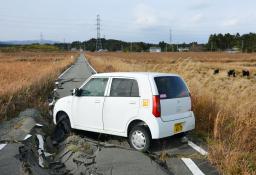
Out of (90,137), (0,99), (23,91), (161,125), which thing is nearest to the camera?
(161,125)

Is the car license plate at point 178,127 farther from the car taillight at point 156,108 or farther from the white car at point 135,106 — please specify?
the car taillight at point 156,108

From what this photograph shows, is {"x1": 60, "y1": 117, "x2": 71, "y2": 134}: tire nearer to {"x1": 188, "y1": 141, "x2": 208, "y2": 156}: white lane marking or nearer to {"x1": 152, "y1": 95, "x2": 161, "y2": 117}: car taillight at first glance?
{"x1": 152, "y1": 95, "x2": 161, "y2": 117}: car taillight

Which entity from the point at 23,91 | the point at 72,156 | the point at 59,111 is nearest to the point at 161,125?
the point at 72,156

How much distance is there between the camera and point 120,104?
321 inches

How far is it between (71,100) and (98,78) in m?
0.96

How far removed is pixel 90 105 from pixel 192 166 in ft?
9.67

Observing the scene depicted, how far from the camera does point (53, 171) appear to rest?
6477 mm

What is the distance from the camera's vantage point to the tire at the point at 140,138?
303 inches

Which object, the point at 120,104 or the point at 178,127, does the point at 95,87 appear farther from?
the point at 178,127

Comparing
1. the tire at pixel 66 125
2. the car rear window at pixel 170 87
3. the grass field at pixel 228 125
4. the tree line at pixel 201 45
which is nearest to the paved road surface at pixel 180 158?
the grass field at pixel 228 125

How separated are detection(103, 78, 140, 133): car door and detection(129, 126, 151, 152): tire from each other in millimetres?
267

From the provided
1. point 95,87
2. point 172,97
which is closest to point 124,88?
point 95,87

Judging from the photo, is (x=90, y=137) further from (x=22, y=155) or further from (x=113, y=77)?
(x=22, y=155)

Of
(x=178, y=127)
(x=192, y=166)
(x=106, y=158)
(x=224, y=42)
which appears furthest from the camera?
(x=224, y=42)
